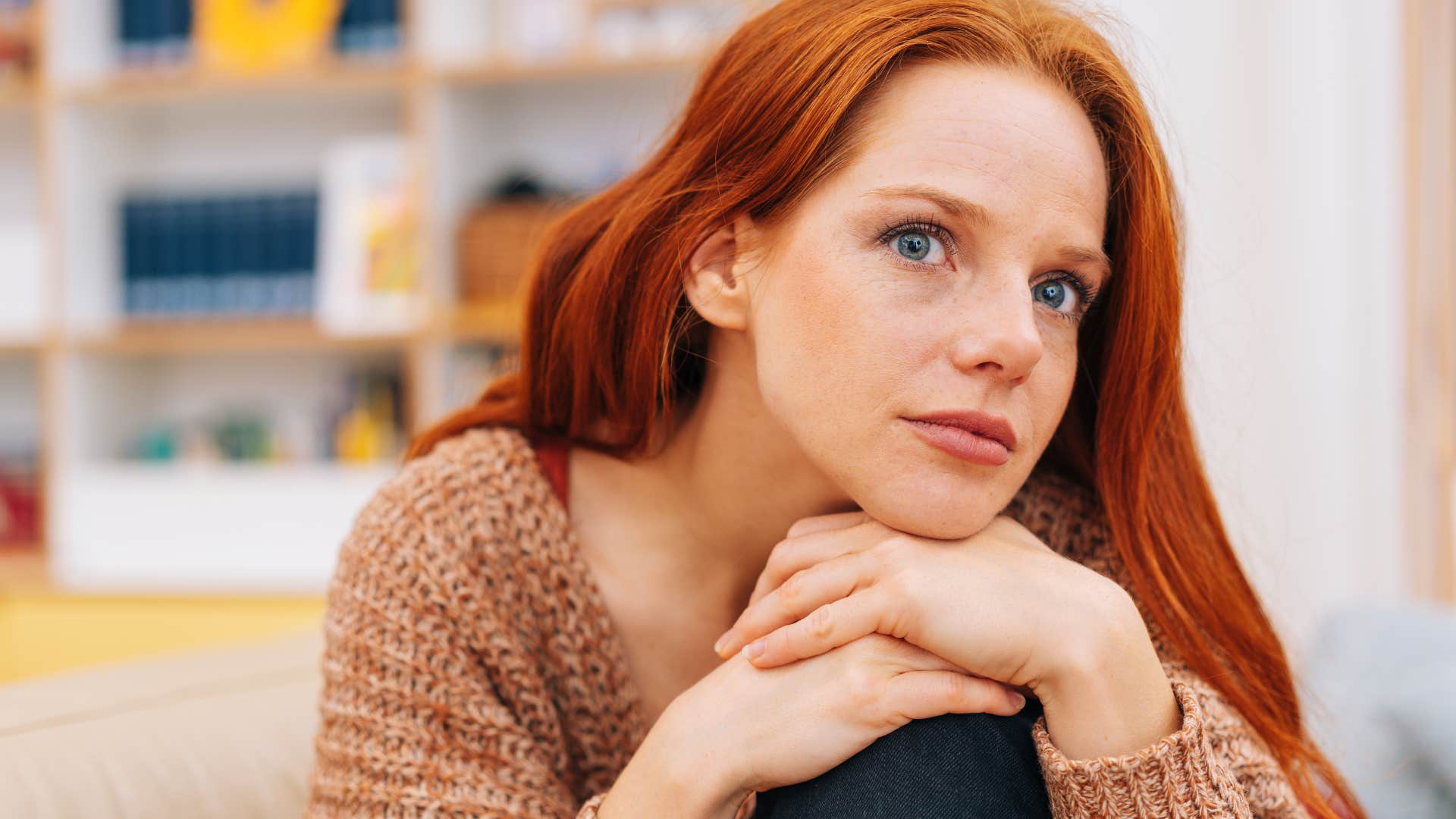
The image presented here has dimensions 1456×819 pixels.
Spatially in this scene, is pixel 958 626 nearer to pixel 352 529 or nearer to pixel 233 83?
pixel 352 529

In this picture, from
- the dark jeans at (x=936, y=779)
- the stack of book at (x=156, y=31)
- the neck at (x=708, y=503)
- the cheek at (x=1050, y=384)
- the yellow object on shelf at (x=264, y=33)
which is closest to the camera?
the dark jeans at (x=936, y=779)

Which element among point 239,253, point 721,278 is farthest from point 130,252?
point 721,278

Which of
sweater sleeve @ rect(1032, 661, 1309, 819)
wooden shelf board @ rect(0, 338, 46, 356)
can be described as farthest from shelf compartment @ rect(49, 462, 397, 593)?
sweater sleeve @ rect(1032, 661, 1309, 819)

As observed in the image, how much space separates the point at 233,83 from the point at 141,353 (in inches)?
26.8

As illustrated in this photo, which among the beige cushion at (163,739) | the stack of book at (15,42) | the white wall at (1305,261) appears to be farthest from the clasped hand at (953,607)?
the stack of book at (15,42)

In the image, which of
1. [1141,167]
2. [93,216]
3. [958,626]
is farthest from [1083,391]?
[93,216]

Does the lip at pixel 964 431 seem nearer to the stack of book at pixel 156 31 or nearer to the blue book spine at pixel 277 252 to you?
the blue book spine at pixel 277 252

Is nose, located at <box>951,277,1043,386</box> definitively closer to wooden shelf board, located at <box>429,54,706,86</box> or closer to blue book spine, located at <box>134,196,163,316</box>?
wooden shelf board, located at <box>429,54,706,86</box>

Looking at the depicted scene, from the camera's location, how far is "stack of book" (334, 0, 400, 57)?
265 centimetres

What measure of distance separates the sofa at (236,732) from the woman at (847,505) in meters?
0.13

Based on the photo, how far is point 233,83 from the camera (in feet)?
8.46

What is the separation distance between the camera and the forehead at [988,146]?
2.63 feet

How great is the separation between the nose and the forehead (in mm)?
47

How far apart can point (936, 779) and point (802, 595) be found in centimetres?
15
